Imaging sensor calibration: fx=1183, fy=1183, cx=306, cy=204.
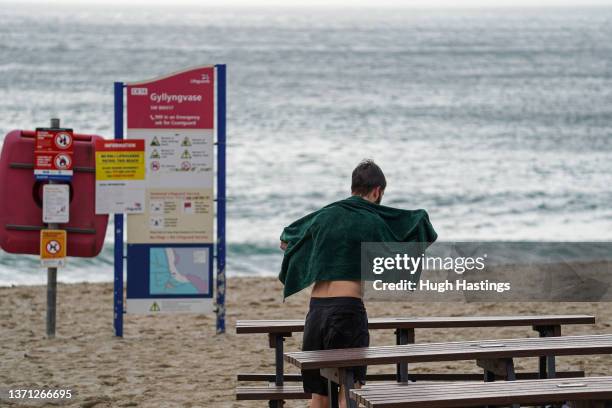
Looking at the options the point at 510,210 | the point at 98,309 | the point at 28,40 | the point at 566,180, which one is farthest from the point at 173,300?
the point at 28,40

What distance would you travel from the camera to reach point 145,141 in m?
9.14

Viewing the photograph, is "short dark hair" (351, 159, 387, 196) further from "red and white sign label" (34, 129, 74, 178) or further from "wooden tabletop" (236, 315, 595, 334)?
"red and white sign label" (34, 129, 74, 178)

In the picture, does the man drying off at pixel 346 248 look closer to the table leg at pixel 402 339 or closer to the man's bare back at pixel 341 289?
the man's bare back at pixel 341 289

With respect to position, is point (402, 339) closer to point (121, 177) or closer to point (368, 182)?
point (368, 182)

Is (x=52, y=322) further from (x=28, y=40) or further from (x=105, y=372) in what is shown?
(x=28, y=40)

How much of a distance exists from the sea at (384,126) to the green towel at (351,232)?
9448 mm

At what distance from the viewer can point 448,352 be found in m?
5.57

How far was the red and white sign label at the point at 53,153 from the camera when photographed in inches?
348

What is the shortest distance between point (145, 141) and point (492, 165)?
68.0 ft

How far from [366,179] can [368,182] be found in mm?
17

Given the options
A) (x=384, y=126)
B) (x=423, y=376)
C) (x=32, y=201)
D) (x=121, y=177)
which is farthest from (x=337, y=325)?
(x=384, y=126)

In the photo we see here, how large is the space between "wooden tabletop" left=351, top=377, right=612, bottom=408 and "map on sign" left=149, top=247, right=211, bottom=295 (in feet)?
13.8

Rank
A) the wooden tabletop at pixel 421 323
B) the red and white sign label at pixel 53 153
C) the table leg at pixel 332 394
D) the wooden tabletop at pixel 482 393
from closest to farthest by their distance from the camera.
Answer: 1. the wooden tabletop at pixel 482 393
2. the table leg at pixel 332 394
3. the wooden tabletop at pixel 421 323
4. the red and white sign label at pixel 53 153

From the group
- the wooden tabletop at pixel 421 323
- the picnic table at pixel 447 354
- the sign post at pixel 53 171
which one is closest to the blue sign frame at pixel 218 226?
the sign post at pixel 53 171
